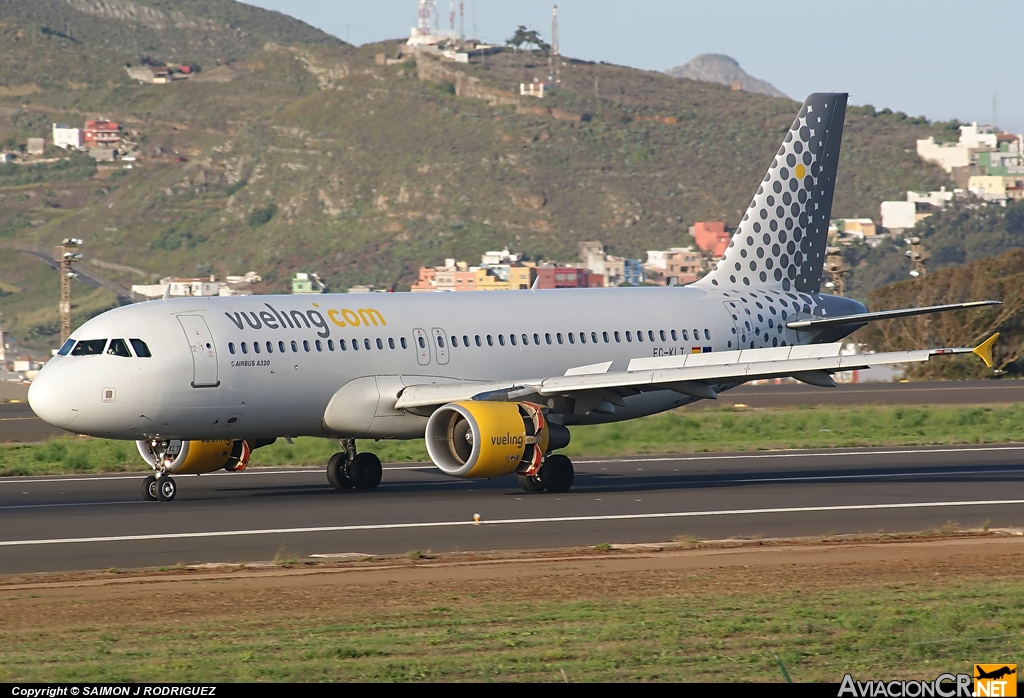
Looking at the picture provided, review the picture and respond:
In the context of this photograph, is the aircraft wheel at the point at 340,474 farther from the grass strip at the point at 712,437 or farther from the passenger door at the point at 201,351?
the grass strip at the point at 712,437

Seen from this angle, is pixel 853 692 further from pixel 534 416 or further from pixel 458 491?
pixel 458 491

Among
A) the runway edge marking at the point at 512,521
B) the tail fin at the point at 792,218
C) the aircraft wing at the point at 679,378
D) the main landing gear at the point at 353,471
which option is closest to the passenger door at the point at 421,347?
the aircraft wing at the point at 679,378

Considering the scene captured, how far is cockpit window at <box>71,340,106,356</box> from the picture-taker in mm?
27312

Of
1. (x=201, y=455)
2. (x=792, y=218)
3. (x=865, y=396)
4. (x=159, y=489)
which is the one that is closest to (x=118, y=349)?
(x=159, y=489)

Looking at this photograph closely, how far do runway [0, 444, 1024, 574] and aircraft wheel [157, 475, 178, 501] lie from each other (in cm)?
40

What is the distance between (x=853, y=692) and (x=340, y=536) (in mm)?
12572

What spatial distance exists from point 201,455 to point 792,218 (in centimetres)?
1588

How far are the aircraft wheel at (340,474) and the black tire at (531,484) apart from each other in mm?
3804

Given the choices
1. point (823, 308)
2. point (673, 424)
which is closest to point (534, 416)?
point (823, 308)

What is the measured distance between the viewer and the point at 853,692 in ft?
35.9

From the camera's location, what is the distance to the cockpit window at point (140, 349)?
27312mm

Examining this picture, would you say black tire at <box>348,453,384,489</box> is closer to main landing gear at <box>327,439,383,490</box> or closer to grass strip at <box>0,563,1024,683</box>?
main landing gear at <box>327,439,383,490</box>

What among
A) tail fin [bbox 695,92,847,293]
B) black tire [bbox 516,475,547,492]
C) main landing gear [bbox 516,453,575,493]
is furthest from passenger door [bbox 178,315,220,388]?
tail fin [bbox 695,92,847,293]

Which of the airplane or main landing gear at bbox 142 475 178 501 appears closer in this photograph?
the airplane
